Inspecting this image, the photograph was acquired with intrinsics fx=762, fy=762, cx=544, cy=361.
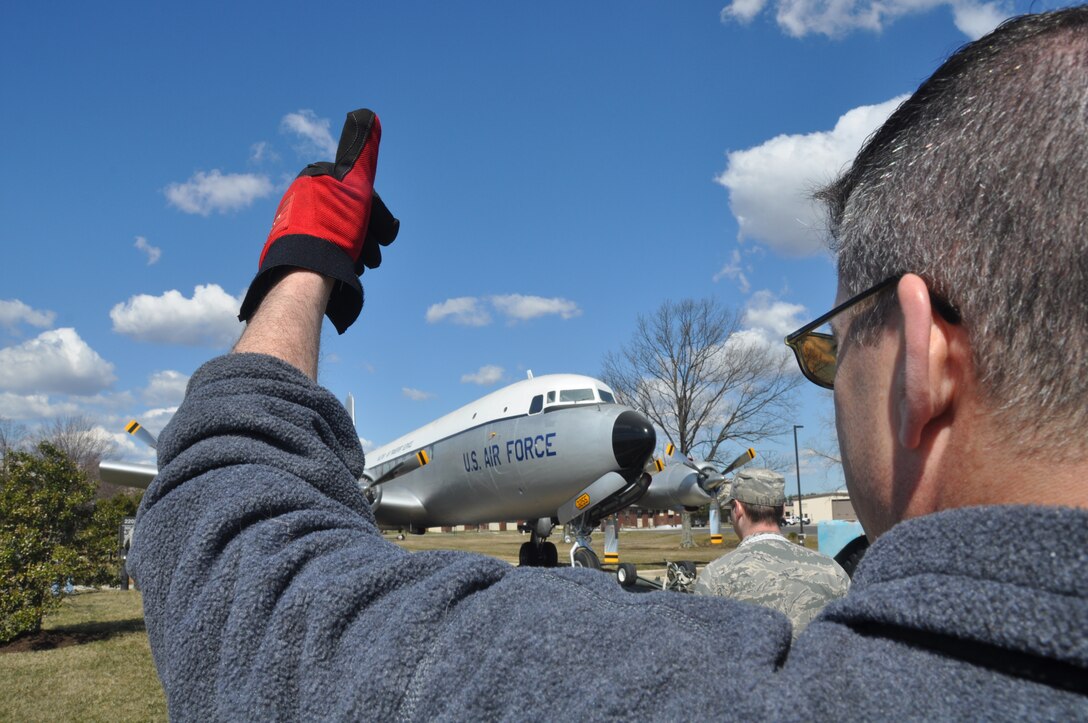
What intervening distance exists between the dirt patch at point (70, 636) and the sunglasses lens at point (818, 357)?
1161 cm

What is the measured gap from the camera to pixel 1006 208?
2.58 feet

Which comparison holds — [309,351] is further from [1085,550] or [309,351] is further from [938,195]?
[1085,550]

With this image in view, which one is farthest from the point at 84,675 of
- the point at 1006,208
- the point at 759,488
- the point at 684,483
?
the point at 684,483

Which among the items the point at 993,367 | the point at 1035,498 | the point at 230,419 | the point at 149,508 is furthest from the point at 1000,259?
the point at 149,508

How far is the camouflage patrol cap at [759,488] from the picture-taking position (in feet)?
19.7

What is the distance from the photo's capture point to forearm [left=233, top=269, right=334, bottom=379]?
128 centimetres

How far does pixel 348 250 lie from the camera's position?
1490 mm

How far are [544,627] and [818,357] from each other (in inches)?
28.3

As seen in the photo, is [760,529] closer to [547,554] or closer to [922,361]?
[922,361]

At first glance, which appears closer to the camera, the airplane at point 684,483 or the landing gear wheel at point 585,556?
the landing gear wheel at point 585,556

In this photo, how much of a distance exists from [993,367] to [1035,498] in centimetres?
13

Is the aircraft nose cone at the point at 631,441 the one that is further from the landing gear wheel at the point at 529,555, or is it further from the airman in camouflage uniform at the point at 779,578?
the airman in camouflage uniform at the point at 779,578

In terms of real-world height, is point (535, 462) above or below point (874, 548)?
above

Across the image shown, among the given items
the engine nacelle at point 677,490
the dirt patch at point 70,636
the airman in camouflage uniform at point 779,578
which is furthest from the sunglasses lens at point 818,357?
the engine nacelle at point 677,490
